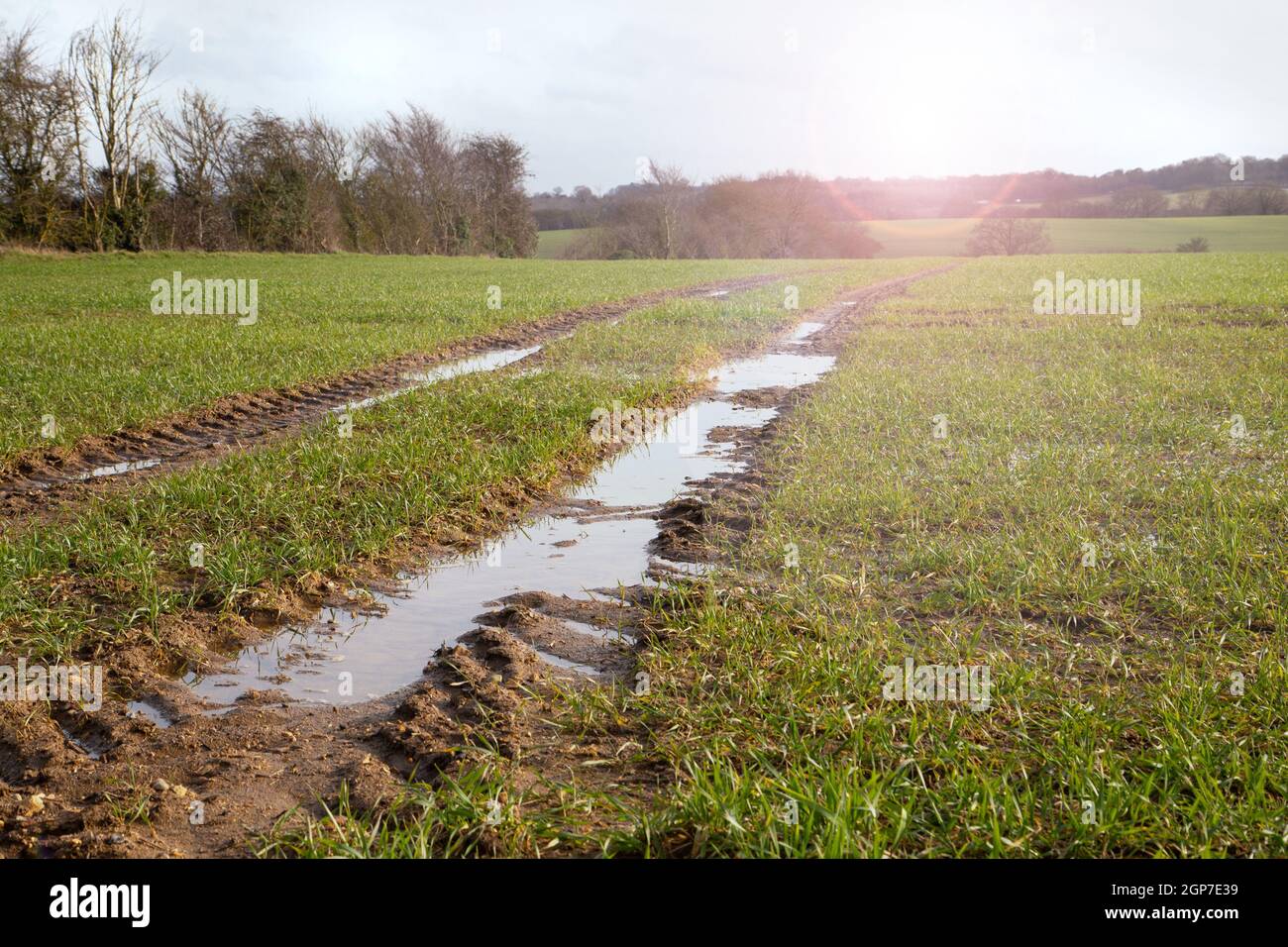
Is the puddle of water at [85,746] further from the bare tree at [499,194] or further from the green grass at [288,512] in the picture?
the bare tree at [499,194]

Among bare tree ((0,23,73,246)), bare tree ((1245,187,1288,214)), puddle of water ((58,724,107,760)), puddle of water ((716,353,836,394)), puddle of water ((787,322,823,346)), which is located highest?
bare tree ((1245,187,1288,214))

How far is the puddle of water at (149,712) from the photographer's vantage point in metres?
3.37

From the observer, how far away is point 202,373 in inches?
388

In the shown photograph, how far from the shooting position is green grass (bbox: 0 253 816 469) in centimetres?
853

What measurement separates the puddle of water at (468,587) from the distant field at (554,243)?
195ft

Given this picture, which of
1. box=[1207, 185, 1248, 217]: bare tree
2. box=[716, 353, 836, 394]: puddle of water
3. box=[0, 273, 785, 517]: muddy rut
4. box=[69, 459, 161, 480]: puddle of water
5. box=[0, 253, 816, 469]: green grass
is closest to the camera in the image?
box=[0, 273, 785, 517]: muddy rut

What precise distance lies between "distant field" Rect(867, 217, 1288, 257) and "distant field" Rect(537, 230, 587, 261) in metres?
23.9

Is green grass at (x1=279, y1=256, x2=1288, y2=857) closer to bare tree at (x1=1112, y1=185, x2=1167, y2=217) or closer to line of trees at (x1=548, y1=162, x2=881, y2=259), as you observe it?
line of trees at (x1=548, y1=162, x2=881, y2=259)

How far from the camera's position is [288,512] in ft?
18.0

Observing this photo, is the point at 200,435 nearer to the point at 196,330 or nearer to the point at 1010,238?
the point at 196,330

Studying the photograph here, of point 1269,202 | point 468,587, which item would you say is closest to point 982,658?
point 468,587

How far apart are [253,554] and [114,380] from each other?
575cm

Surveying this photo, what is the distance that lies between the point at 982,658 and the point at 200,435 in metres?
6.89

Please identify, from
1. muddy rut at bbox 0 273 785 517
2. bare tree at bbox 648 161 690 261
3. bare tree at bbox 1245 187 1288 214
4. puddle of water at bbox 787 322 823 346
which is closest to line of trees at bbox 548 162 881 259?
bare tree at bbox 648 161 690 261
